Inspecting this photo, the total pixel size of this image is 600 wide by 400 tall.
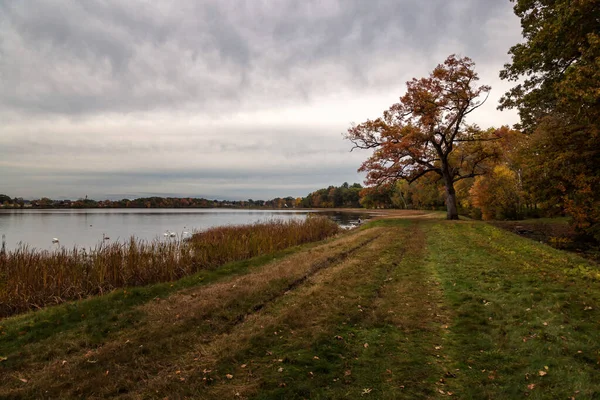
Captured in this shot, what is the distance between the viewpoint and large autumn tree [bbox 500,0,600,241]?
33.7ft

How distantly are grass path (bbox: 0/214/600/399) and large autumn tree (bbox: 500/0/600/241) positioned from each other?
5510 mm

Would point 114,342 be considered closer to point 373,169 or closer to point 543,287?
point 543,287

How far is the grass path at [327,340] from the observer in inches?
159

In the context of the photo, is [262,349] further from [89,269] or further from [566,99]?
[566,99]

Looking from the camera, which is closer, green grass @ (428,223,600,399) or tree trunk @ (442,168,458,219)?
green grass @ (428,223,600,399)

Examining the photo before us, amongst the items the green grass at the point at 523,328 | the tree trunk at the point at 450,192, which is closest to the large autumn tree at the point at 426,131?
the tree trunk at the point at 450,192

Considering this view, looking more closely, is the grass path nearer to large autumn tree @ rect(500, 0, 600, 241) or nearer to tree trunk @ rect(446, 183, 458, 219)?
large autumn tree @ rect(500, 0, 600, 241)

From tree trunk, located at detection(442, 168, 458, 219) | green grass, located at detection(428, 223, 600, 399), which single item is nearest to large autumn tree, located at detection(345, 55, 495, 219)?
tree trunk, located at detection(442, 168, 458, 219)

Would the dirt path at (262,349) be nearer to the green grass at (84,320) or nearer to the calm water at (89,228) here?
the green grass at (84,320)

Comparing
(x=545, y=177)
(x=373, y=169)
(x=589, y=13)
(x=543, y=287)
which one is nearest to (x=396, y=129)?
(x=373, y=169)

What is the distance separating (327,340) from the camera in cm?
528

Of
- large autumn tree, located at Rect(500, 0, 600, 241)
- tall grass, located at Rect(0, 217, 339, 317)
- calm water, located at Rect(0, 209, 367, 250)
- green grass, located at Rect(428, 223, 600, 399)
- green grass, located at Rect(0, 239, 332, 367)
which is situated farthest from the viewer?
calm water, located at Rect(0, 209, 367, 250)

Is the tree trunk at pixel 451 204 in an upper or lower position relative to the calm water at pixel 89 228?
upper

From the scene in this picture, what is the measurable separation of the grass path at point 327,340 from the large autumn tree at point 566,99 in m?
5.51
